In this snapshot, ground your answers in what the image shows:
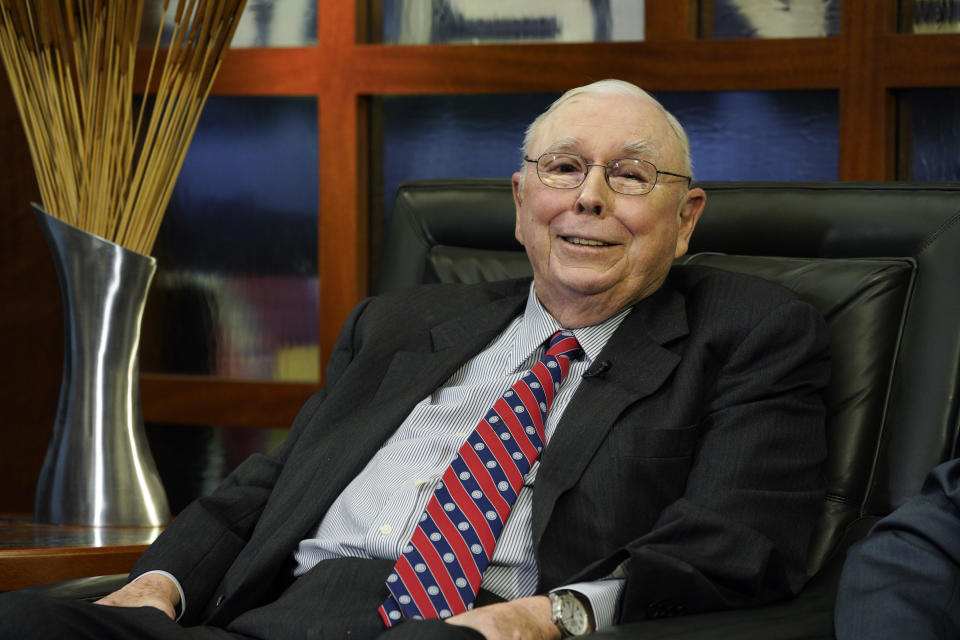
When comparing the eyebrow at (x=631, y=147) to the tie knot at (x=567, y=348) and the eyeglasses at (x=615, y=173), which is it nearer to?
the eyeglasses at (x=615, y=173)

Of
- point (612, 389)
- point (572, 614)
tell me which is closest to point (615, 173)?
point (612, 389)

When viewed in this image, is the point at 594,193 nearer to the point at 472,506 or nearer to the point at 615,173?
the point at 615,173

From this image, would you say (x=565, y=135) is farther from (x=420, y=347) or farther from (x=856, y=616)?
(x=856, y=616)

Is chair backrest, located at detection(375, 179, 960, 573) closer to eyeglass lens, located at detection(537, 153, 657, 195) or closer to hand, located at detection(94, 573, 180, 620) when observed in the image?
eyeglass lens, located at detection(537, 153, 657, 195)

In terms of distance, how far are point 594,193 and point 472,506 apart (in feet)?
1.59

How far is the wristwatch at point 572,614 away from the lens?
129 cm

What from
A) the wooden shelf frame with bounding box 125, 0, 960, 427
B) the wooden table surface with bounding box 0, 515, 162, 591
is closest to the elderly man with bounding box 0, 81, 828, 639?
the wooden table surface with bounding box 0, 515, 162, 591

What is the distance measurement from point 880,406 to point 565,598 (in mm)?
573

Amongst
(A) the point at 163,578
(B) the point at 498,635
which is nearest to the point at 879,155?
(B) the point at 498,635

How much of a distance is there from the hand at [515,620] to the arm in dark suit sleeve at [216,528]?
0.46m

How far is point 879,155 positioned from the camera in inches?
86.7

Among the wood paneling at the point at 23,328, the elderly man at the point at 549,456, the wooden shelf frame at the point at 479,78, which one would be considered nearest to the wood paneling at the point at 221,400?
the wooden shelf frame at the point at 479,78

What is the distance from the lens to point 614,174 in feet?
5.37

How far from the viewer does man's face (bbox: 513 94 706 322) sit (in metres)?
1.62
